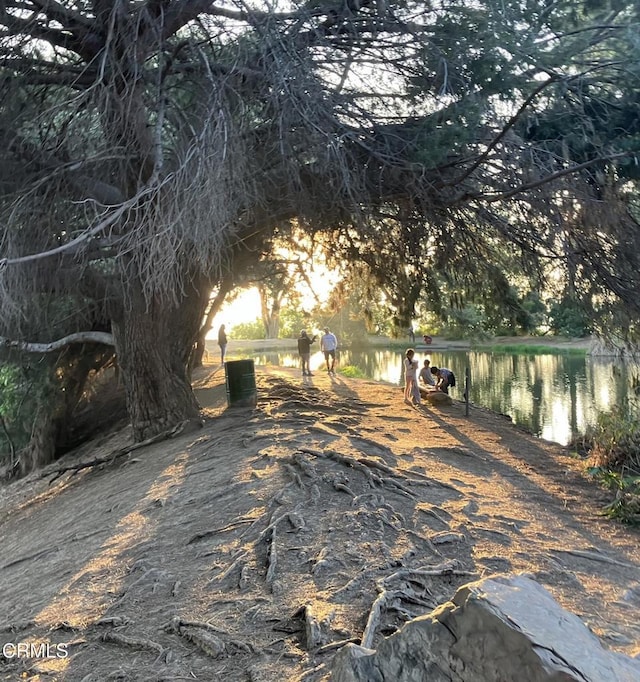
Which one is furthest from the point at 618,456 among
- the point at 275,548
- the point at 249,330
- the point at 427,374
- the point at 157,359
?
the point at 249,330

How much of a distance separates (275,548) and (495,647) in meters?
2.95

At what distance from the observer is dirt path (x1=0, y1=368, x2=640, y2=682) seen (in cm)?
394

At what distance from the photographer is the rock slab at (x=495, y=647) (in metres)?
2.34

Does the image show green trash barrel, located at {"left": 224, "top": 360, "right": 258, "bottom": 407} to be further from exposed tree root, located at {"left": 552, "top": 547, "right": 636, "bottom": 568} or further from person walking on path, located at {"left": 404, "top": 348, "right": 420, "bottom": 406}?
exposed tree root, located at {"left": 552, "top": 547, "right": 636, "bottom": 568}

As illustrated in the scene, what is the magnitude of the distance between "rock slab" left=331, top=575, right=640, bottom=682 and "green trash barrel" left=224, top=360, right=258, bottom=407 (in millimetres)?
9949

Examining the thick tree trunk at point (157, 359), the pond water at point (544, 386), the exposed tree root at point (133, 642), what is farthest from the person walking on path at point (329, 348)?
the exposed tree root at point (133, 642)

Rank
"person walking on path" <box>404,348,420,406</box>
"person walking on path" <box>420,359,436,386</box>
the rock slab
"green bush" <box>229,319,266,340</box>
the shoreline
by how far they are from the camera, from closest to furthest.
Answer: the rock slab < "person walking on path" <box>404,348,420,406</box> < "person walking on path" <box>420,359,436,386</box> < the shoreline < "green bush" <box>229,319,266,340</box>

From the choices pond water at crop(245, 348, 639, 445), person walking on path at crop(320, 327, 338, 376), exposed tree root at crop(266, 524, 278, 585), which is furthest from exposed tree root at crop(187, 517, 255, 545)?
person walking on path at crop(320, 327, 338, 376)

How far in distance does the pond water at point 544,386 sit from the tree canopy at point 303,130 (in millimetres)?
3302

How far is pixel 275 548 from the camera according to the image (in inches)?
202

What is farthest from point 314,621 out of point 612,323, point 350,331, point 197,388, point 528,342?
point 350,331

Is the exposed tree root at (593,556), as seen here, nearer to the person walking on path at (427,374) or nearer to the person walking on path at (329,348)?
the person walking on path at (427,374)

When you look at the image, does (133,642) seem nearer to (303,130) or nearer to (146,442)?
(303,130)

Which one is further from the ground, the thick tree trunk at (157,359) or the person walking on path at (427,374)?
the thick tree trunk at (157,359)
